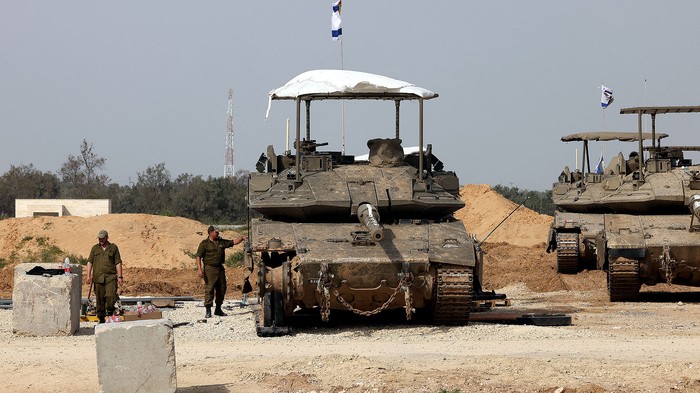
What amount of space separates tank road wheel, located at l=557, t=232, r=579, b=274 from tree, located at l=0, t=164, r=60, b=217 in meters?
40.3

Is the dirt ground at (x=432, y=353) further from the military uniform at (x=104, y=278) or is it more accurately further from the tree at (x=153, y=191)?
the tree at (x=153, y=191)

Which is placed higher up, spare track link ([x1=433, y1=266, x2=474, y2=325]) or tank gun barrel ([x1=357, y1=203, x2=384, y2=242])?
tank gun barrel ([x1=357, y1=203, x2=384, y2=242])

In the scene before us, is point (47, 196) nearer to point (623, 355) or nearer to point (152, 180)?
point (152, 180)

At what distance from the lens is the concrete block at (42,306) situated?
14461 millimetres

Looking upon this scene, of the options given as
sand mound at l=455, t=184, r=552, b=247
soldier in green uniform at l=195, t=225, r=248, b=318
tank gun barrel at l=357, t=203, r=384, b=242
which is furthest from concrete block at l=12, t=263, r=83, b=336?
sand mound at l=455, t=184, r=552, b=247

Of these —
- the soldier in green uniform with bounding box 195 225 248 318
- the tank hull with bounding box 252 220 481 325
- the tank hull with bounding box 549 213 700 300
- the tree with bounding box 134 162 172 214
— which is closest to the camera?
the tank hull with bounding box 252 220 481 325

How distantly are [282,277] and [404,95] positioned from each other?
3.60 meters

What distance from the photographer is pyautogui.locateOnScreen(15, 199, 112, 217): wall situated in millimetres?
Result: 44188

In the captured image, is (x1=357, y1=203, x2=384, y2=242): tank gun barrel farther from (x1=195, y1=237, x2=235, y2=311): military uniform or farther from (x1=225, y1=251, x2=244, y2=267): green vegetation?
(x1=225, y1=251, x2=244, y2=267): green vegetation

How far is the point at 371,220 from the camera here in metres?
14.5

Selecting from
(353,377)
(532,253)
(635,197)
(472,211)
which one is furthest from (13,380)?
(472,211)

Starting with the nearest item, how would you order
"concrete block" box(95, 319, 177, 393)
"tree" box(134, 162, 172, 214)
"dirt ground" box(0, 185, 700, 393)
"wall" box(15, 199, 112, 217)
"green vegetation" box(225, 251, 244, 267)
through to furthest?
1. "concrete block" box(95, 319, 177, 393)
2. "dirt ground" box(0, 185, 700, 393)
3. "green vegetation" box(225, 251, 244, 267)
4. "wall" box(15, 199, 112, 217)
5. "tree" box(134, 162, 172, 214)

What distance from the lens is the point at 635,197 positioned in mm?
20328

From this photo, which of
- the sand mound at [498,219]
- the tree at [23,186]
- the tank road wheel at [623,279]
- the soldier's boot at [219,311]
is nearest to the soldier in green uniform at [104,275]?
the soldier's boot at [219,311]
